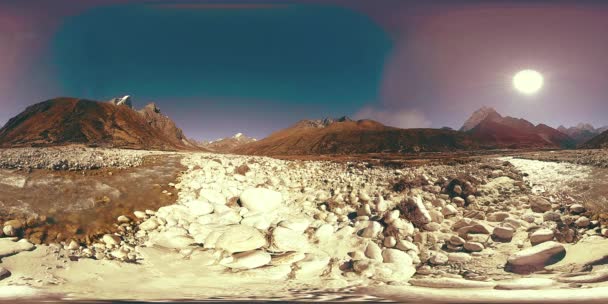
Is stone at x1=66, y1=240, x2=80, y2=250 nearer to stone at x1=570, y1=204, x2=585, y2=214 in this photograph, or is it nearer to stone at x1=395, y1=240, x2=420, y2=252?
stone at x1=395, y1=240, x2=420, y2=252

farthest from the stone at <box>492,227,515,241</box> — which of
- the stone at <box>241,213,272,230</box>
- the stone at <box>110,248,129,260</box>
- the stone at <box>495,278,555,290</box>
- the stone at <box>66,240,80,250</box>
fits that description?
the stone at <box>66,240,80,250</box>

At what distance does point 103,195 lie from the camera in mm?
15078

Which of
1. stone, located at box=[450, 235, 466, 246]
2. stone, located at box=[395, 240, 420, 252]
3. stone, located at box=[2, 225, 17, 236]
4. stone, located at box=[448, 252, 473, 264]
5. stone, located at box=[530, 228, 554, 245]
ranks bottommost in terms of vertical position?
stone, located at box=[448, 252, 473, 264]

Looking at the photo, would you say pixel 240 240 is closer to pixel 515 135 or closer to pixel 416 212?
pixel 416 212

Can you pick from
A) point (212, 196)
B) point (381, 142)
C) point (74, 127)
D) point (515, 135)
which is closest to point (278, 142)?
point (381, 142)

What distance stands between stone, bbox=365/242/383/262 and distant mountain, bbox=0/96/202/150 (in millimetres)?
80403

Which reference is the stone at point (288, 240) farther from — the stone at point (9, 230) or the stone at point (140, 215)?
the stone at point (9, 230)

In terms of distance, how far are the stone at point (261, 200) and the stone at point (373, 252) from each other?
17.4ft

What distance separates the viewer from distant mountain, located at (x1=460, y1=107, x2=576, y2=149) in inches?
5375

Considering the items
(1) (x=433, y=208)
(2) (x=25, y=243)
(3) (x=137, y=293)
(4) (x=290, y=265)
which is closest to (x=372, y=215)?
(1) (x=433, y=208)

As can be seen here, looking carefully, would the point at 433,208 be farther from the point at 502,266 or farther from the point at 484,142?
the point at 484,142

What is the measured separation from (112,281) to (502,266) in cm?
1071

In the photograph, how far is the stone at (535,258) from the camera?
918cm

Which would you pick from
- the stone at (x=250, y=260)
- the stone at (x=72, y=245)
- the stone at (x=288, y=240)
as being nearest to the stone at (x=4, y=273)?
the stone at (x=72, y=245)
